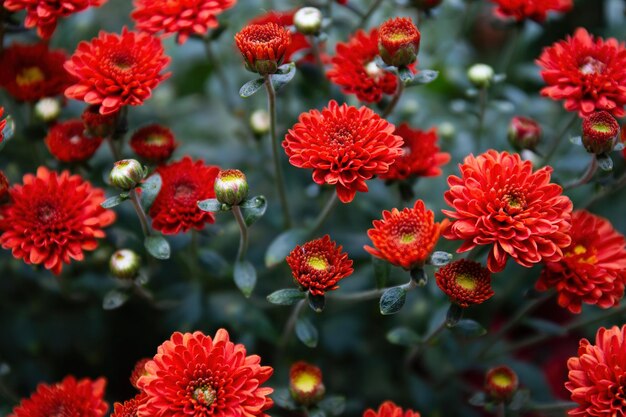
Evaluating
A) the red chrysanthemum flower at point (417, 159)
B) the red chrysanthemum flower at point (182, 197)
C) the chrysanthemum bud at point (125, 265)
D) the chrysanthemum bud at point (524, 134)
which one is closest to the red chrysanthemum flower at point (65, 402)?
the chrysanthemum bud at point (125, 265)

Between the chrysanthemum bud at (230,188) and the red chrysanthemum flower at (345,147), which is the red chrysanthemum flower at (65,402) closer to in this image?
the chrysanthemum bud at (230,188)

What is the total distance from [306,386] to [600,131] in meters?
0.62

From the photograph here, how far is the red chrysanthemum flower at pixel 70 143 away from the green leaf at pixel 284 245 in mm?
383

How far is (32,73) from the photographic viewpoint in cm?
131

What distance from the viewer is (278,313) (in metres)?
1.61

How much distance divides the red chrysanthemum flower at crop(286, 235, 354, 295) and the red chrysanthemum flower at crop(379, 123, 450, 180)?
211mm

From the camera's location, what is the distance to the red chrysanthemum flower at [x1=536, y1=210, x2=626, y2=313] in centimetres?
108

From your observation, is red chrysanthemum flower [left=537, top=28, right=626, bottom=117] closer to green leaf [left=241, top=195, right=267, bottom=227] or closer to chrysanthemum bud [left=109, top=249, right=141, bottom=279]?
green leaf [left=241, top=195, right=267, bottom=227]

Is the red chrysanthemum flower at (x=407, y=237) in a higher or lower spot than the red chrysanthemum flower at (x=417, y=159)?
higher

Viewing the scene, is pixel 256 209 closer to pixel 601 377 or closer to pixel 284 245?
pixel 284 245

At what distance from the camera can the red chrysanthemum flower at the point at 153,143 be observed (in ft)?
4.01

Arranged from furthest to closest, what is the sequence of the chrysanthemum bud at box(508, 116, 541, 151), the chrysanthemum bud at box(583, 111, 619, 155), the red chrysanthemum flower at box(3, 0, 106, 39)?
the chrysanthemum bud at box(508, 116, 541, 151) → the red chrysanthemum flower at box(3, 0, 106, 39) → the chrysanthemum bud at box(583, 111, 619, 155)

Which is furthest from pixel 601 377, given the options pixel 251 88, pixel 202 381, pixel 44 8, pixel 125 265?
pixel 44 8

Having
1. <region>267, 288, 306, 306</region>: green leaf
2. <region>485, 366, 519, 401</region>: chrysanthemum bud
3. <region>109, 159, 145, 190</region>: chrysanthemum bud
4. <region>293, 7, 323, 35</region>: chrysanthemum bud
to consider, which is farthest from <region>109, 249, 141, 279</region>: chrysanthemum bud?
<region>485, 366, 519, 401</region>: chrysanthemum bud
